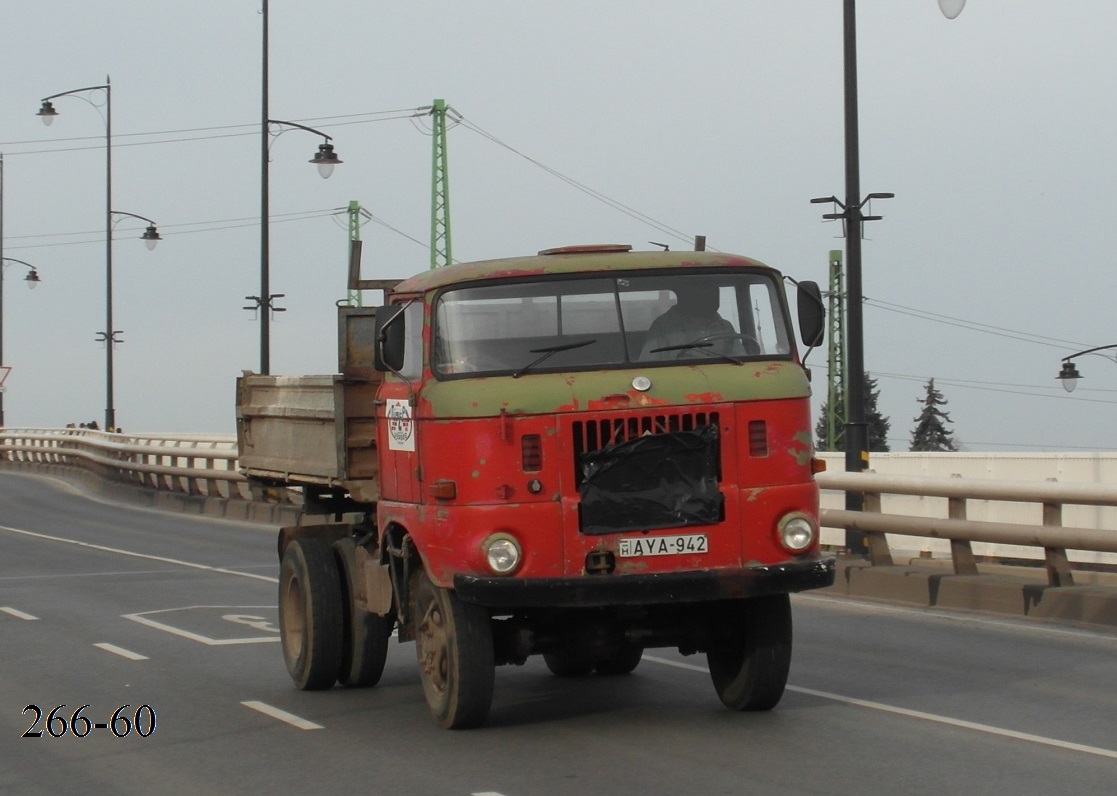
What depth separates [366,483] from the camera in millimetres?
10414

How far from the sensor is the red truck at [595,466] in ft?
28.4

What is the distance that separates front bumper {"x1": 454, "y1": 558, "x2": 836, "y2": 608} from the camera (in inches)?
335

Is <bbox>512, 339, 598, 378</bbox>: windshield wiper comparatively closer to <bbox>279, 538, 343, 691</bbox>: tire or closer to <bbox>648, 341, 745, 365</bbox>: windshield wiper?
<bbox>648, 341, 745, 365</bbox>: windshield wiper

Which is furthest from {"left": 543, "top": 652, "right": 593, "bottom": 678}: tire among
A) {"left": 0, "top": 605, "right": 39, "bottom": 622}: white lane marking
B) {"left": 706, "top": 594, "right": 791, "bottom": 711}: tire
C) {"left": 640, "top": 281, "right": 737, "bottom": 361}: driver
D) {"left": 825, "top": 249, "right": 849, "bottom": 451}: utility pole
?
{"left": 825, "top": 249, "right": 849, "bottom": 451}: utility pole

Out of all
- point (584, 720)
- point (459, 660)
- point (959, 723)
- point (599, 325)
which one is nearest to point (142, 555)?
point (584, 720)

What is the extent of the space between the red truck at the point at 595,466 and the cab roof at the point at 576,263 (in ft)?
0.04

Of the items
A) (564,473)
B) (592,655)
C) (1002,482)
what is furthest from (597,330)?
(1002,482)

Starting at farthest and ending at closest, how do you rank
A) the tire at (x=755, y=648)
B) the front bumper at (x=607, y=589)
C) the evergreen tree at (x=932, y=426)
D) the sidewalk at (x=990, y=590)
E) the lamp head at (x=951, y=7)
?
1. the evergreen tree at (x=932, y=426)
2. the lamp head at (x=951, y=7)
3. the sidewalk at (x=990, y=590)
4. the tire at (x=755, y=648)
5. the front bumper at (x=607, y=589)

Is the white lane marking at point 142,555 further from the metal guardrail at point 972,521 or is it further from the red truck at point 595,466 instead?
the red truck at point 595,466

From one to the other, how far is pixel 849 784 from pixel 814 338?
275 centimetres

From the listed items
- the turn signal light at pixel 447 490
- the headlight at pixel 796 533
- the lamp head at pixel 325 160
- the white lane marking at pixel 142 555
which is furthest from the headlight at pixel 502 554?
the lamp head at pixel 325 160

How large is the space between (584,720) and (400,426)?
1.89 m

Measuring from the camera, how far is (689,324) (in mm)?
9258

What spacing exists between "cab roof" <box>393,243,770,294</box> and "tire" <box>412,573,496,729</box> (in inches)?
64.6
